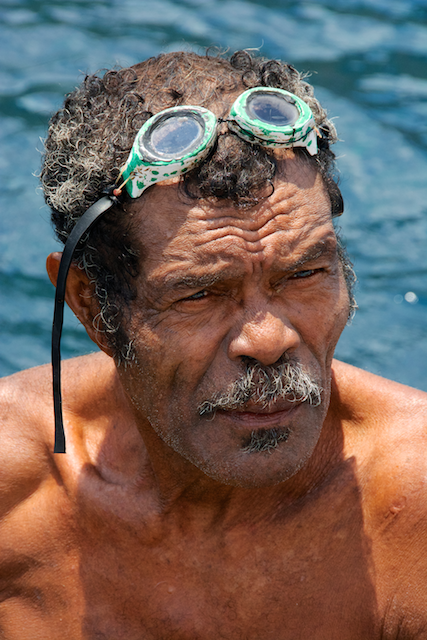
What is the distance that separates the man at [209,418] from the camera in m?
2.98

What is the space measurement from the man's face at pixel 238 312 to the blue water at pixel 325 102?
349cm

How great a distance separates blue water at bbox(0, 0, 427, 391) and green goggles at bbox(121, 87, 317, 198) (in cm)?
369

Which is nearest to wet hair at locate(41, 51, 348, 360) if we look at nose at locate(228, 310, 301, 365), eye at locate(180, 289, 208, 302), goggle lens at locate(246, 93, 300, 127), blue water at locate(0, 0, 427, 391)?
goggle lens at locate(246, 93, 300, 127)

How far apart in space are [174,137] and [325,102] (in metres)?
5.97

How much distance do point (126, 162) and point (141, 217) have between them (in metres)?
0.22

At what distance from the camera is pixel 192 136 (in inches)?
115

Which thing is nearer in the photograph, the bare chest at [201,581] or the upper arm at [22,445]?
the bare chest at [201,581]

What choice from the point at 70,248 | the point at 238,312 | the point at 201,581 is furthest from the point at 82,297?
the point at 201,581

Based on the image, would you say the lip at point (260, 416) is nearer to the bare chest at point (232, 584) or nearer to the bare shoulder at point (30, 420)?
the bare chest at point (232, 584)

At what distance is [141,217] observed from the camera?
10.0ft

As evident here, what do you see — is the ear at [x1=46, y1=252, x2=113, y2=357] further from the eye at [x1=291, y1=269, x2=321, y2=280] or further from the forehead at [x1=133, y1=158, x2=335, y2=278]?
the eye at [x1=291, y1=269, x2=321, y2=280]

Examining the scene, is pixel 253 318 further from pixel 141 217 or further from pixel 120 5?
pixel 120 5

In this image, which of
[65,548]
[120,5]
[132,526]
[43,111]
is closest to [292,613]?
[132,526]

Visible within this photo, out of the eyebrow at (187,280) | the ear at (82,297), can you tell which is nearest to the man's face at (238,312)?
the eyebrow at (187,280)
